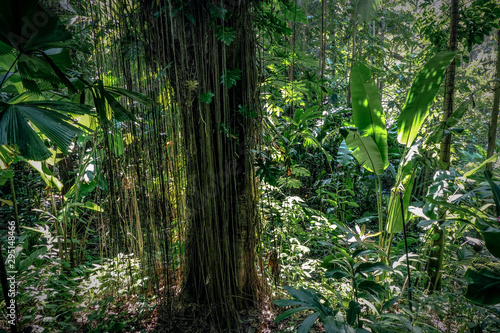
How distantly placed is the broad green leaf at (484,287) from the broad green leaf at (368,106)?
0.88 meters

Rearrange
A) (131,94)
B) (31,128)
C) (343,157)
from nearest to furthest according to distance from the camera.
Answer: (31,128)
(131,94)
(343,157)

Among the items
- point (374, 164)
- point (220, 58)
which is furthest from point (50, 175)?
point (374, 164)

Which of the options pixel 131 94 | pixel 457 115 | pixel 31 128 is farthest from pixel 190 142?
pixel 457 115

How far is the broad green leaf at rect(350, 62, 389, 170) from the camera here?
67.1 inches

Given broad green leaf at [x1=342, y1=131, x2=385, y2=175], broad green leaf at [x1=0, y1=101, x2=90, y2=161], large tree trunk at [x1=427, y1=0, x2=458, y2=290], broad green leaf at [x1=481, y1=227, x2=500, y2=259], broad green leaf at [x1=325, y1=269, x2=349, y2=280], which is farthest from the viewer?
large tree trunk at [x1=427, y1=0, x2=458, y2=290]

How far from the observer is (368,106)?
1.73 metres

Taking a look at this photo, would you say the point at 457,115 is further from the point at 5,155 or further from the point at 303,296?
the point at 5,155

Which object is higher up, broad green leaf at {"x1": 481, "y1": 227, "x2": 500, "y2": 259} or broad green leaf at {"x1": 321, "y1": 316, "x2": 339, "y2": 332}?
broad green leaf at {"x1": 481, "y1": 227, "x2": 500, "y2": 259}

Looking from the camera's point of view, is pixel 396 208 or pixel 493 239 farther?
pixel 396 208

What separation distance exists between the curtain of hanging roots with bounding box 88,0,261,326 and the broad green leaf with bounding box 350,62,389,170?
729 mm

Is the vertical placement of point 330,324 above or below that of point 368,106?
below

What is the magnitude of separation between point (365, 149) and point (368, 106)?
0.31 metres

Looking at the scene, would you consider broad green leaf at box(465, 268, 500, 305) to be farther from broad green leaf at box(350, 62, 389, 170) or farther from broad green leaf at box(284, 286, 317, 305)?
broad green leaf at box(350, 62, 389, 170)

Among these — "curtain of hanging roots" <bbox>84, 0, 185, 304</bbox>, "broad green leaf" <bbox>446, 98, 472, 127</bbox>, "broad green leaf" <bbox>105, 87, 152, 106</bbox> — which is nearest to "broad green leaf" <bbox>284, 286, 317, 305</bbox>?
"curtain of hanging roots" <bbox>84, 0, 185, 304</bbox>
